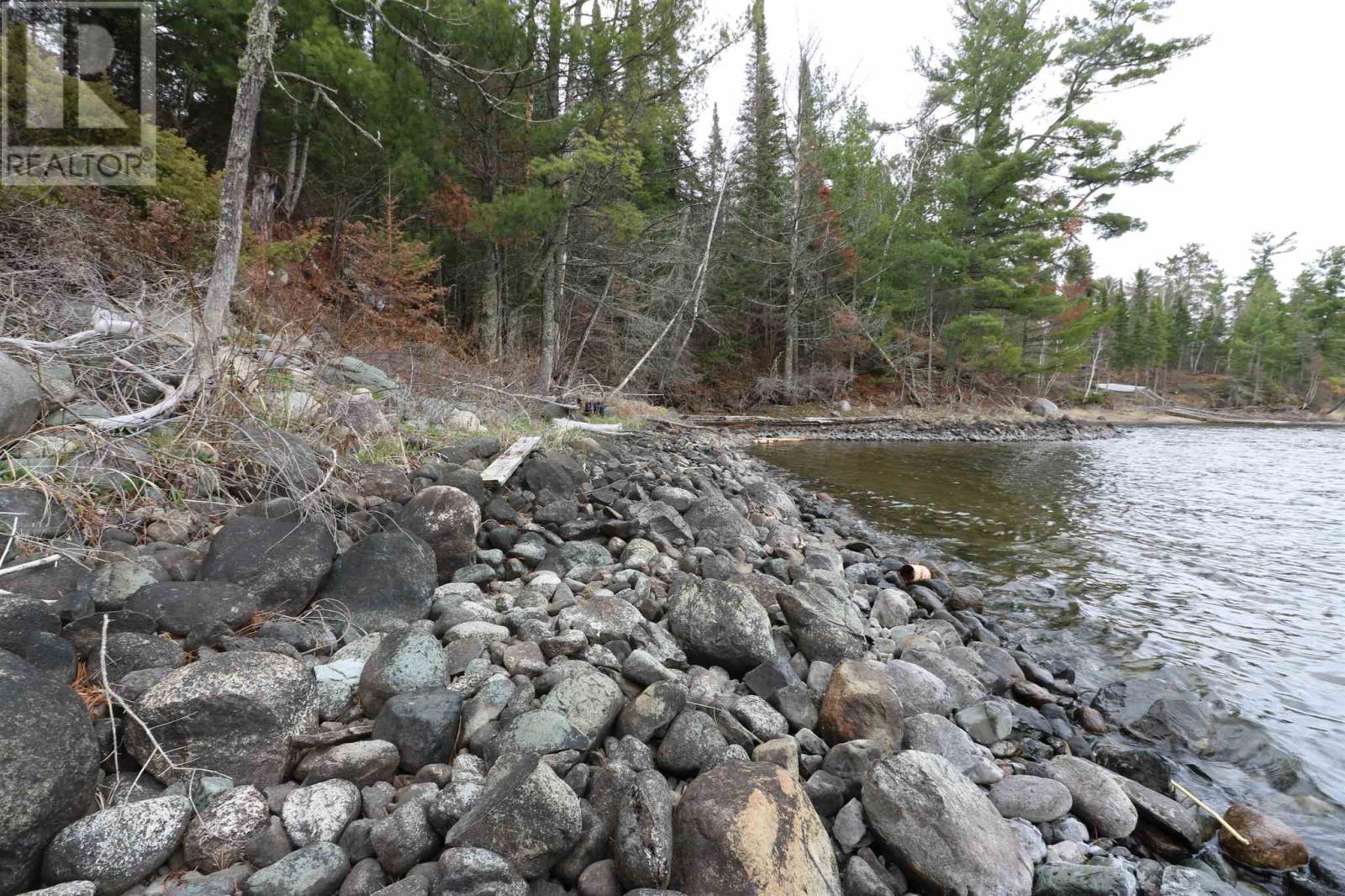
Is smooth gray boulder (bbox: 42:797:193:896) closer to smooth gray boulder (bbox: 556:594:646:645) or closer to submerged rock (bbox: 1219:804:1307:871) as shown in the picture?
smooth gray boulder (bbox: 556:594:646:645)

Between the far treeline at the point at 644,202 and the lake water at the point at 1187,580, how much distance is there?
5974mm

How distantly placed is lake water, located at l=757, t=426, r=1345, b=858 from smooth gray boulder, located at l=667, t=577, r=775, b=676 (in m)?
1.94

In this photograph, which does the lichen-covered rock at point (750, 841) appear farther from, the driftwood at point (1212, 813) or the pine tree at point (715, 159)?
the pine tree at point (715, 159)

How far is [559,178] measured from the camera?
10.1 m

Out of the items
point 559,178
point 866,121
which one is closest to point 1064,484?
point 559,178

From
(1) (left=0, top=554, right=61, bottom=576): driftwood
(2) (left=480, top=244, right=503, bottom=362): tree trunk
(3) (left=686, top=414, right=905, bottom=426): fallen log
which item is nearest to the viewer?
(1) (left=0, top=554, right=61, bottom=576): driftwood

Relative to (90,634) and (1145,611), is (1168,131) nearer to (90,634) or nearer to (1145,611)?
(1145,611)

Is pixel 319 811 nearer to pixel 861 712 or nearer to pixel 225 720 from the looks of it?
pixel 225 720

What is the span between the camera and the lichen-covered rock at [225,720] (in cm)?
159

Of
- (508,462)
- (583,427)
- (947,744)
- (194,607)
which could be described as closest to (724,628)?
(947,744)

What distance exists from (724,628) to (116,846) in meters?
2.03

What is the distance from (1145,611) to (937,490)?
4740 millimetres

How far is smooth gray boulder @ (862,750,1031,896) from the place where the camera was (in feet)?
5.38

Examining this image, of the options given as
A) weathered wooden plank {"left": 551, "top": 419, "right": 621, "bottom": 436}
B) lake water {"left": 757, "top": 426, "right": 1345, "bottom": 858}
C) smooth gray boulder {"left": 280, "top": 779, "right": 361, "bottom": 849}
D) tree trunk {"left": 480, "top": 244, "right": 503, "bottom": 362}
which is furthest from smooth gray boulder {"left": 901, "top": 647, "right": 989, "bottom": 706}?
tree trunk {"left": 480, "top": 244, "right": 503, "bottom": 362}
